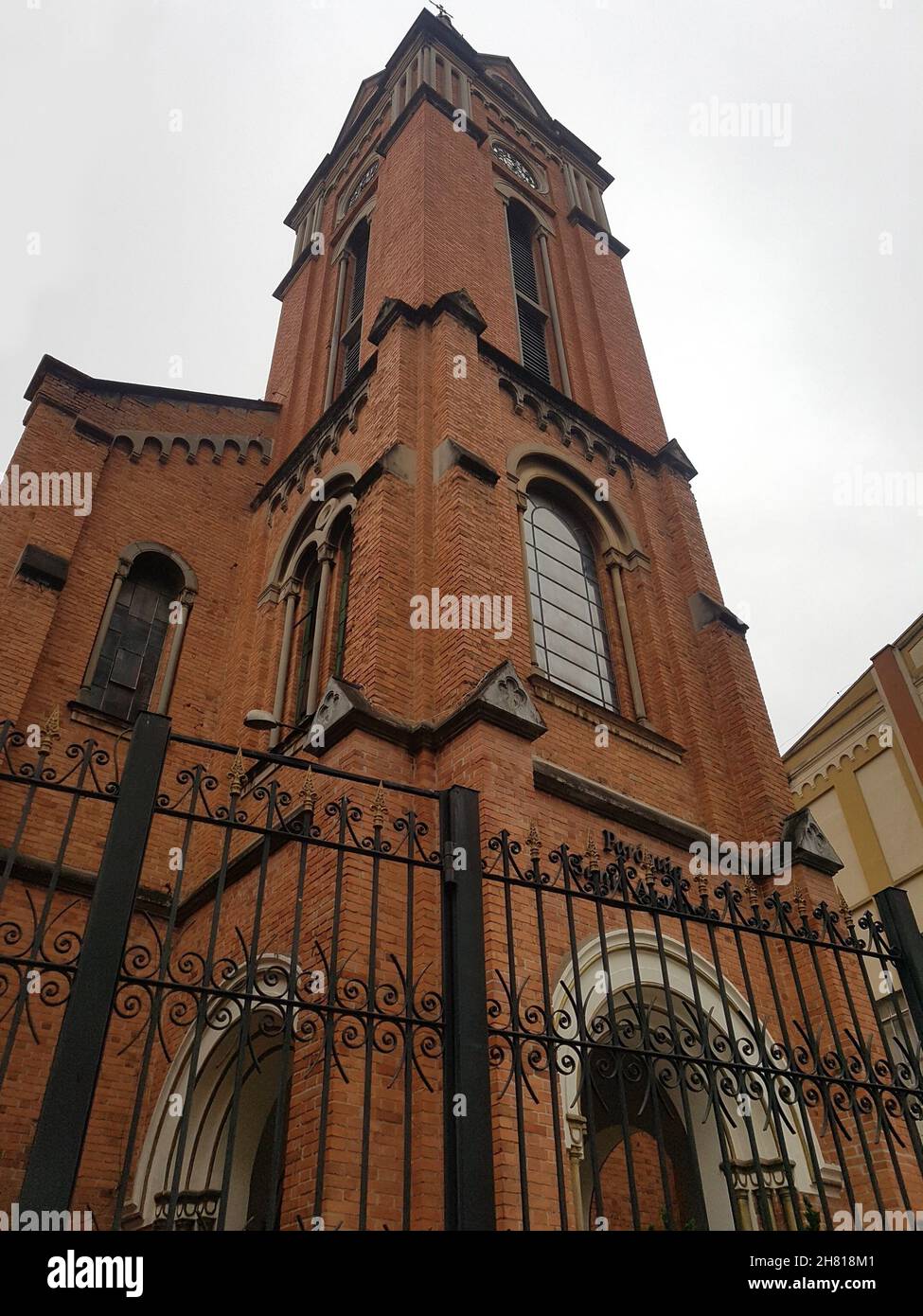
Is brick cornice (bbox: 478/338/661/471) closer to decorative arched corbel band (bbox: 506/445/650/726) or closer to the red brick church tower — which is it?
the red brick church tower

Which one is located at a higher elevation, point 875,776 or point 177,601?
point 875,776

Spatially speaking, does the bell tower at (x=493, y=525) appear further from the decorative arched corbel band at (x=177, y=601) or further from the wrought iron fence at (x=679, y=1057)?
the wrought iron fence at (x=679, y=1057)

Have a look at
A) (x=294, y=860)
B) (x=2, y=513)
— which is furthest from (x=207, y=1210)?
(x=2, y=513)

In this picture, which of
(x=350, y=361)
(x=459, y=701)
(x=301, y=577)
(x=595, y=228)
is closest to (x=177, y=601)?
(x=301, y=577)

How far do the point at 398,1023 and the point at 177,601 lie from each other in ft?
29.0

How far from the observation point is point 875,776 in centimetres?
1973

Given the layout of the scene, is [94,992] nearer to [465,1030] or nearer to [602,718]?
[465,1030]

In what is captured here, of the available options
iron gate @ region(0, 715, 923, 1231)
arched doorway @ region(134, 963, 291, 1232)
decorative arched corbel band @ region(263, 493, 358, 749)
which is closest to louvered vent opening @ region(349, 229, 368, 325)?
decorative arched corbel band @ region(263, 493, 358, 749)

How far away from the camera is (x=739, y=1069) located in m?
4.16

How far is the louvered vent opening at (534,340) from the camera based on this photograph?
13.4m

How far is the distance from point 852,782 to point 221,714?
15.2 meters

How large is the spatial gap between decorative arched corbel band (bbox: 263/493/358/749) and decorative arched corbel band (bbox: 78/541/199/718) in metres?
1.15

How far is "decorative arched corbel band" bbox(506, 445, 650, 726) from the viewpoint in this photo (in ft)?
33.0
